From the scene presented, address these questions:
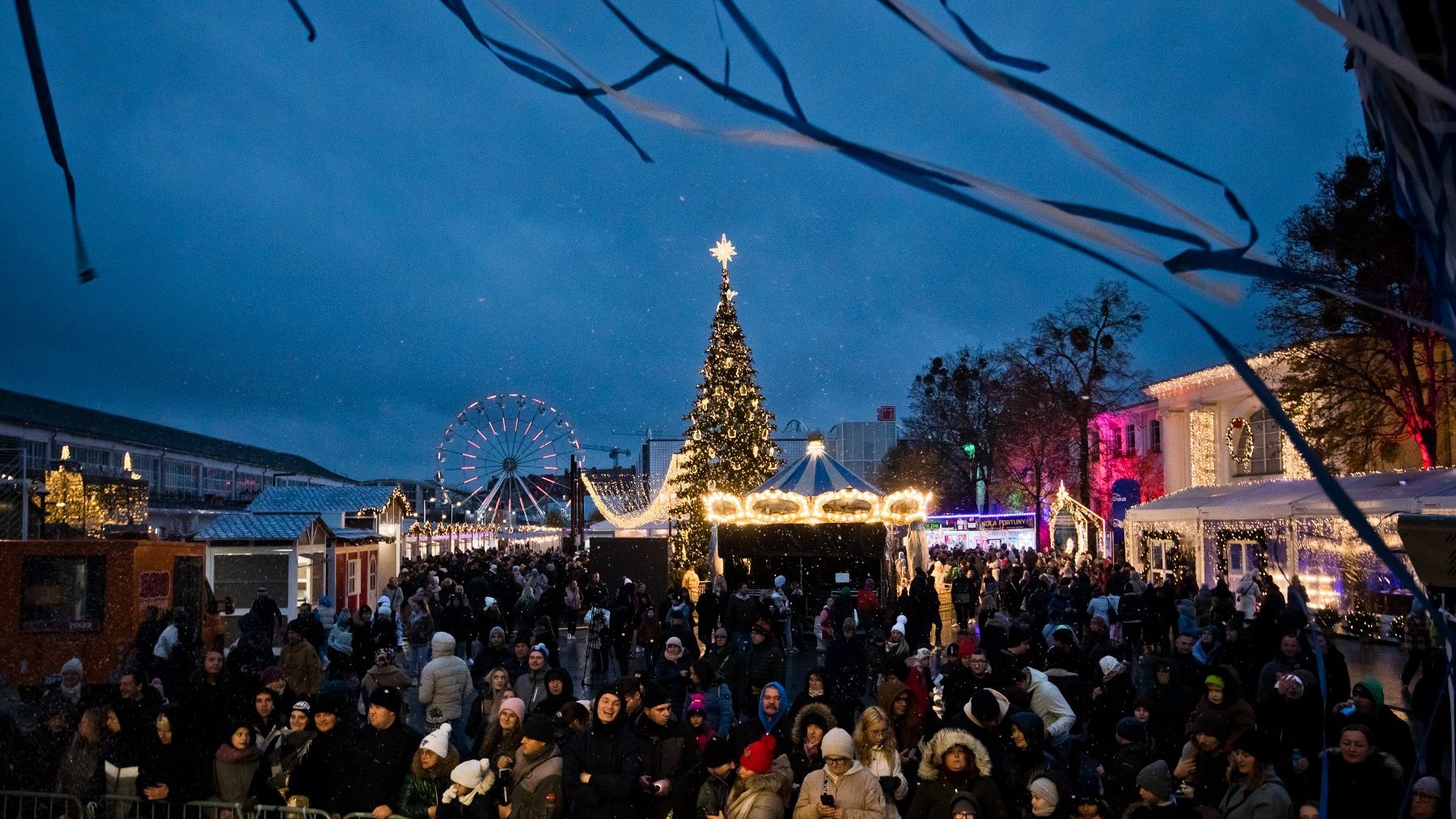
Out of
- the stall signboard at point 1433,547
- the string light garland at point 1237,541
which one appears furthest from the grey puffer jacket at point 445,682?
the string light garland at point 1237,541

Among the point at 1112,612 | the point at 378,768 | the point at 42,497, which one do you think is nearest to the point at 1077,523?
the point at 1112,612

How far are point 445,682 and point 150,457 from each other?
45247mm

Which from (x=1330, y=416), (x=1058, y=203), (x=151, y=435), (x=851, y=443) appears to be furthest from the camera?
(x=851, y=443)

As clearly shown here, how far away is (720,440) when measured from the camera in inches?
1400

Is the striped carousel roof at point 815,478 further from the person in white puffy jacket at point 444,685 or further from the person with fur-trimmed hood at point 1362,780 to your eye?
the person with fur-trimmed hood at point 1362,780

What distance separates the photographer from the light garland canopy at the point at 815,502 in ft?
86.2

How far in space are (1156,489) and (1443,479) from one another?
25.8 metres

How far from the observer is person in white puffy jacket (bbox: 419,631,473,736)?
31.1 feet

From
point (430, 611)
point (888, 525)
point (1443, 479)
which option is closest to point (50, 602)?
point (430, 611)

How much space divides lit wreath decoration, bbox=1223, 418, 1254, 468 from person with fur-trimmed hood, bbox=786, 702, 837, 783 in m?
30.8

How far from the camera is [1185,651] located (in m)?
9.91

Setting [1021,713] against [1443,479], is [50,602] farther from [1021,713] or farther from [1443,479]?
[1443,479]

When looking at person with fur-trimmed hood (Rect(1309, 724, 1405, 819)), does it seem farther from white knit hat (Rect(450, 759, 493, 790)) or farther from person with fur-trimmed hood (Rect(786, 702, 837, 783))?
white knit hat (Rect(450, 759, 493, 790))

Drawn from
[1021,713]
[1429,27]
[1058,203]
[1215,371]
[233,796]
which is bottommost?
[233,796]
